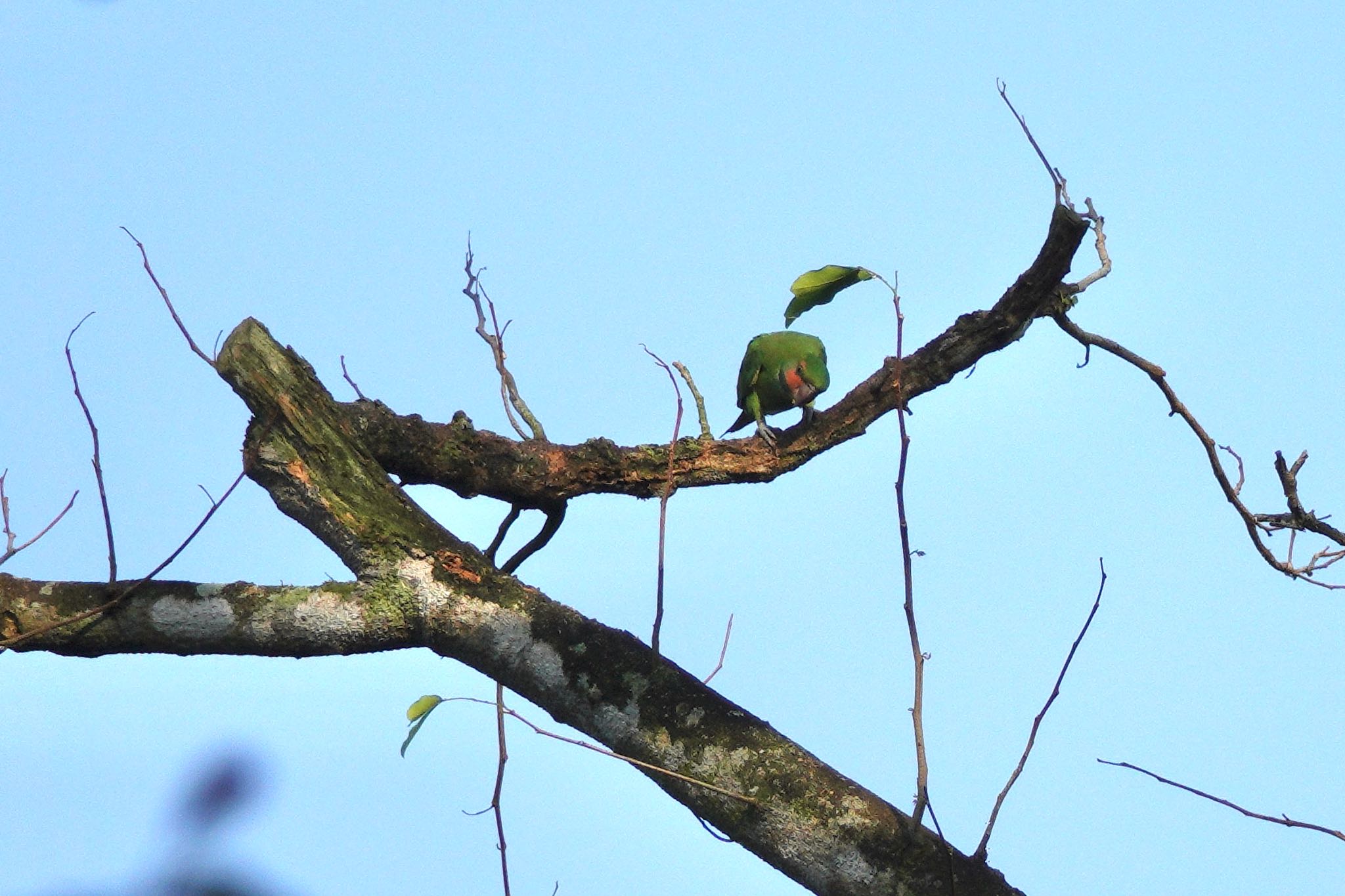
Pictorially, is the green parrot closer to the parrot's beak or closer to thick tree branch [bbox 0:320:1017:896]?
the parrot's beak

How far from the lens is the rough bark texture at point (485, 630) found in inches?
96.6

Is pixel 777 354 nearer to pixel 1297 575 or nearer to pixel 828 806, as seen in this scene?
pixel 1297 575

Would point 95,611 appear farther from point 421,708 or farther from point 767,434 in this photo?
point 767,434

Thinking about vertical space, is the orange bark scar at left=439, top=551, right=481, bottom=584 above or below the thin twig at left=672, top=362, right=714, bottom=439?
below

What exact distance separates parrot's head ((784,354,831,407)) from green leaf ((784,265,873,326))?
1497 mm

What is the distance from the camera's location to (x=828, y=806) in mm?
2463

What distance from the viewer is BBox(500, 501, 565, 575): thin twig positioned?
347cm

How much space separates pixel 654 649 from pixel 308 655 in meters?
0.85

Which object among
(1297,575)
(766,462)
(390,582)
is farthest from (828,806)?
(1297,575)

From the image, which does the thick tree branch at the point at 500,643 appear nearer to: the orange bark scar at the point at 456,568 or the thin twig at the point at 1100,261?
the orange bark scar at the point at 456,568

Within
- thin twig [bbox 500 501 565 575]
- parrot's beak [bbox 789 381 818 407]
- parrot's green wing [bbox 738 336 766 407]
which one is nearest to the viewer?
thin twig [bbox 500 501 565 575]

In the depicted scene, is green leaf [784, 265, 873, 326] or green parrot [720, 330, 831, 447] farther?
green parrot [720, 330, 831, 447]

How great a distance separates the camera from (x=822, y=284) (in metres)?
3.13

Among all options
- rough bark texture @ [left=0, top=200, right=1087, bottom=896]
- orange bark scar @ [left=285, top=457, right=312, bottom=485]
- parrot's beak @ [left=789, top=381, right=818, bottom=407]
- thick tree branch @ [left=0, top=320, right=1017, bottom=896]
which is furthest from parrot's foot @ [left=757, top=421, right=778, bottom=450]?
orange bark scar @ [left=285, top=457, right=312, bottom=485]
